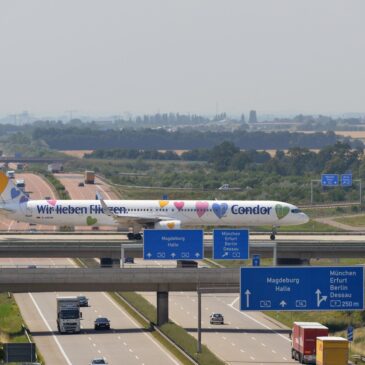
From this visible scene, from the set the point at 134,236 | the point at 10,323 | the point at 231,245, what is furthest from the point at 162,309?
the point at 134,236

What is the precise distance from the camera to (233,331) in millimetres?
102375

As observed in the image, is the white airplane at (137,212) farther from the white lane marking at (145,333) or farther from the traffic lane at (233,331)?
the traffic lane at (233,331)

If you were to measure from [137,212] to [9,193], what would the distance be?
12.6 metres

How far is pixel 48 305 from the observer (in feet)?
388

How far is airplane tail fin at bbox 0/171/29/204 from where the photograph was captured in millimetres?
136500

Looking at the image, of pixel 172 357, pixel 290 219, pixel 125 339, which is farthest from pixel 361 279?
pixel 290 219

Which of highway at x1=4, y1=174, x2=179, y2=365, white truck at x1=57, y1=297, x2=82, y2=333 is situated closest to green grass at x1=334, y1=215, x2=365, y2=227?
highway at x1=4, y1=174, x2=179, y2=365

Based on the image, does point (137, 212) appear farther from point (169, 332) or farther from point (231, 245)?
point (169, 332)

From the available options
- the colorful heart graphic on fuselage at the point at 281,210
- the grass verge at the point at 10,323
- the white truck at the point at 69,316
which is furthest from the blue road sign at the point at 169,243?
the colorful heart graphic on fuselage at the point at 281,210

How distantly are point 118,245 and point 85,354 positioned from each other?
37.9 m

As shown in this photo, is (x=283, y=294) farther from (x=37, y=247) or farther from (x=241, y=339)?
(x=37, y=247)

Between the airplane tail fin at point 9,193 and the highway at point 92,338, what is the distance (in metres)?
16.2

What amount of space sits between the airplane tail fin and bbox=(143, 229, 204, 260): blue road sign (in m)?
34.5

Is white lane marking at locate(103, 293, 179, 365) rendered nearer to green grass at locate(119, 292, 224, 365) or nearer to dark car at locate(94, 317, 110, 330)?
green grass at locate(119, 292, 224, 365)
